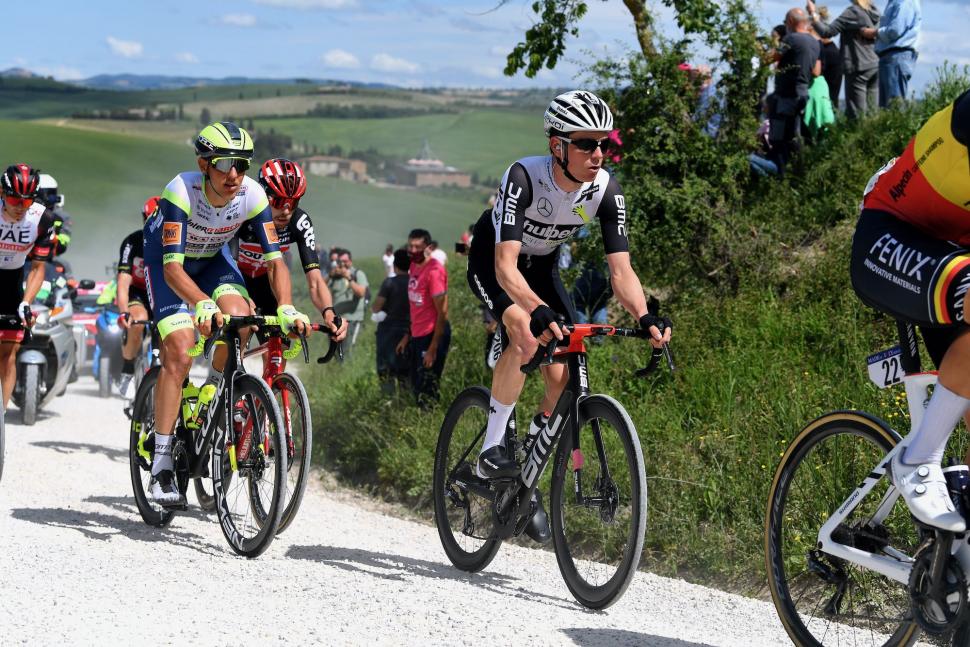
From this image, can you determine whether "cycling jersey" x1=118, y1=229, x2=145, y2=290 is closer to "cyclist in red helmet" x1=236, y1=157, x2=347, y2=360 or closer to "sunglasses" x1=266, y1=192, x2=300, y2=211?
"cyclist in red helmet" x1=236, y1=157, x2=347, y2=360

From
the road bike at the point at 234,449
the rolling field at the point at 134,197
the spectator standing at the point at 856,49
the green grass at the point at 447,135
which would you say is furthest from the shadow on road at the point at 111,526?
the green grass at the point at 447,135

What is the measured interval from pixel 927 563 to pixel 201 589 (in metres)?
3.51

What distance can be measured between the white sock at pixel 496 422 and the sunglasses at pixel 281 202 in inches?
113

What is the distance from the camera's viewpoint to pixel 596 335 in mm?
5895

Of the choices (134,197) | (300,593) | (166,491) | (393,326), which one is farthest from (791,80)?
(134,197)

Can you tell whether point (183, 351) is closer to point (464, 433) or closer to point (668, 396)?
point (464, 433)

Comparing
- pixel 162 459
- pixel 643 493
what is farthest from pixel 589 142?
pixel 162 459

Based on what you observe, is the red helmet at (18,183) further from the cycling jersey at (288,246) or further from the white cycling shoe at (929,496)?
the white cycling shoe at (929,496)

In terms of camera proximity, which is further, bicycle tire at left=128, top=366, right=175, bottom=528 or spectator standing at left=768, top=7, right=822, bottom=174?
spectator standing at left=768, top=7, right=822, bottom=174

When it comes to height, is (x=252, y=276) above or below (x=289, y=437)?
above

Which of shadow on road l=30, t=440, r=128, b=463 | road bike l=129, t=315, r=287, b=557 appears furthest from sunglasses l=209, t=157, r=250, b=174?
shadow on road l=30, t=440, r=128, b=463

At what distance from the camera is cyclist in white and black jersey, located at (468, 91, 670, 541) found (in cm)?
613

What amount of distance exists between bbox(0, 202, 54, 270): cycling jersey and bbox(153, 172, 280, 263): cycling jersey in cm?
377

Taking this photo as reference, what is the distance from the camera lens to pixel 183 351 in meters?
7.43
